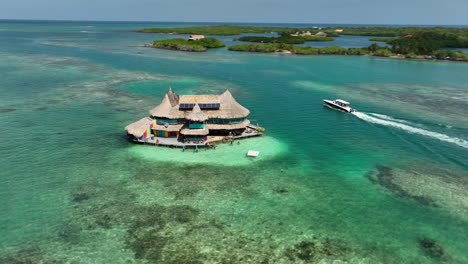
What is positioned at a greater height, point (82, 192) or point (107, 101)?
point (107, 101)

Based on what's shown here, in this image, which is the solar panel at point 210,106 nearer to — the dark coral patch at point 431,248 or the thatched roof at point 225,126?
the thatched roof at point 225,126

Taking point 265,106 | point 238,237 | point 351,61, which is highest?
point 351,61

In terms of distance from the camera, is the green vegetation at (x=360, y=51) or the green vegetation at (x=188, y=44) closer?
the green vegetation at (x=360, y=51)

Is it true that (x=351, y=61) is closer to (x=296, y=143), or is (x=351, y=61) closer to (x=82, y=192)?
(x=296, y=143)

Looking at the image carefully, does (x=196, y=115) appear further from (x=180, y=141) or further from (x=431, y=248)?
(x=431, y=248)

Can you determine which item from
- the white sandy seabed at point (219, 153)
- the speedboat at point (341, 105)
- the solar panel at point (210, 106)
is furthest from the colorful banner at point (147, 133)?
the speedboat at point (341, 105)

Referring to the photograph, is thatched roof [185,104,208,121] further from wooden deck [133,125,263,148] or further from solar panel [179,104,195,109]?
wooden deck [133,125,263,148]

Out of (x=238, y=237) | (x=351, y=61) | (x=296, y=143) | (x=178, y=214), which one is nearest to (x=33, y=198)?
(x=178, y=214)
